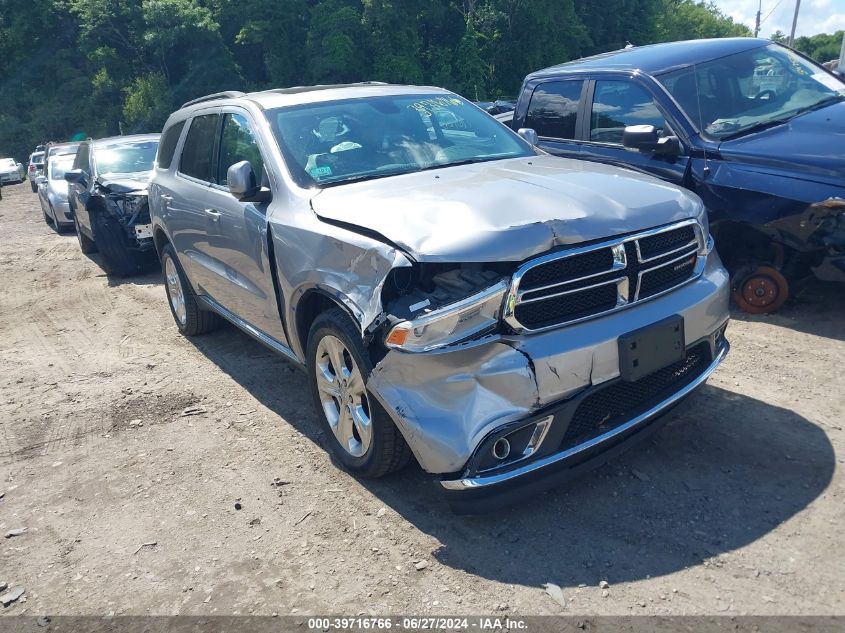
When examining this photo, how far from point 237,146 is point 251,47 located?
44372 millimetres

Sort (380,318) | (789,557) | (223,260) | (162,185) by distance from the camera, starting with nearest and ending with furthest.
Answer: (789,557), (380,318), (223,260), (162,185)

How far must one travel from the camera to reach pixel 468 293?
293cm

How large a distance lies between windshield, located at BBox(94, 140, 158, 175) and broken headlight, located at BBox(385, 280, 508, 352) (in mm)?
8149

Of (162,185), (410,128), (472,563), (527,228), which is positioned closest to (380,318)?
(527,228)

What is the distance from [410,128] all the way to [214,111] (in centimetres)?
161

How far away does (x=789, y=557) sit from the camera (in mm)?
2828

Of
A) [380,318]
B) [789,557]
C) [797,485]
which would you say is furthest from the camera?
[797,485]

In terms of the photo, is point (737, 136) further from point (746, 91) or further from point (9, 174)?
point (9, 174)

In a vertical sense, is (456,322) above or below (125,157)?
above

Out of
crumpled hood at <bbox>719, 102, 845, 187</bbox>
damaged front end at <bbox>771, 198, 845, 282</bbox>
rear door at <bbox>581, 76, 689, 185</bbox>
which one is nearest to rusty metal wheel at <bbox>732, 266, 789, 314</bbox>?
damaged front end at <bbox>771, 198, 845, 282</bbox>

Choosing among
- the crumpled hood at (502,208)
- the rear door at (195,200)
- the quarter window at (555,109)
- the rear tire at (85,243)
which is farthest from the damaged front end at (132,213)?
the crumpled hood at (502,208)

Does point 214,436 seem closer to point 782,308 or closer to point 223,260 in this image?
point 223,260

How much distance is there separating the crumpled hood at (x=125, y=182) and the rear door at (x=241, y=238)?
420 centimetres

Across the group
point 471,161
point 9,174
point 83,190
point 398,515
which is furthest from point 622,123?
point 9,174
